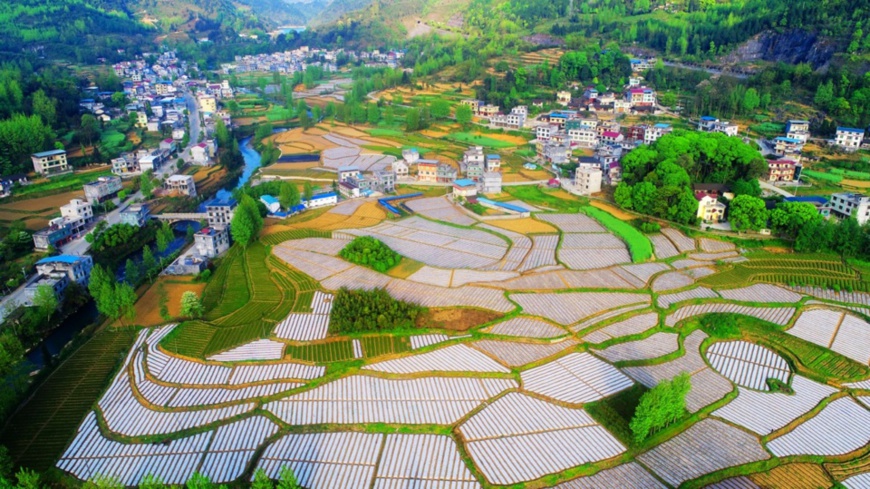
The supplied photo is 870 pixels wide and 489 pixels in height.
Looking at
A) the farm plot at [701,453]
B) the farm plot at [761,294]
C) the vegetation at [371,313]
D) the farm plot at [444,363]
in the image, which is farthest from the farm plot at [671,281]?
the vegetation at [371,313]

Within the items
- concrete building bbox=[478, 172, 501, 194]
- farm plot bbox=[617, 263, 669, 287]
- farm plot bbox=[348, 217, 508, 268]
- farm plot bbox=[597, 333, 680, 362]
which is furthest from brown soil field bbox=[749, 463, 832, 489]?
concrete building bbox=[478, 172, 501, 194]

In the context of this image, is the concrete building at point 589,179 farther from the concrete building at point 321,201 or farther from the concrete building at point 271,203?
the concrete building at point 271,203

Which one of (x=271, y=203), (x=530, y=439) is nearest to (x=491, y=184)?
(x=271, y=203)

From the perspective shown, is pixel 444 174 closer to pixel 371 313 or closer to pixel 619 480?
pixel 371 313

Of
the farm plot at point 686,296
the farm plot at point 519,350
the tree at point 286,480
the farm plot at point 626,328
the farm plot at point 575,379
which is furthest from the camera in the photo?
the farm plot at point 686,296

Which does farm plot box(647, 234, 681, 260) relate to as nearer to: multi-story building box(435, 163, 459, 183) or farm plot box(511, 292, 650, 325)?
farm plot box(511, 292, 650, 325)

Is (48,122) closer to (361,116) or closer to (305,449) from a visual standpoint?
(361,116)
